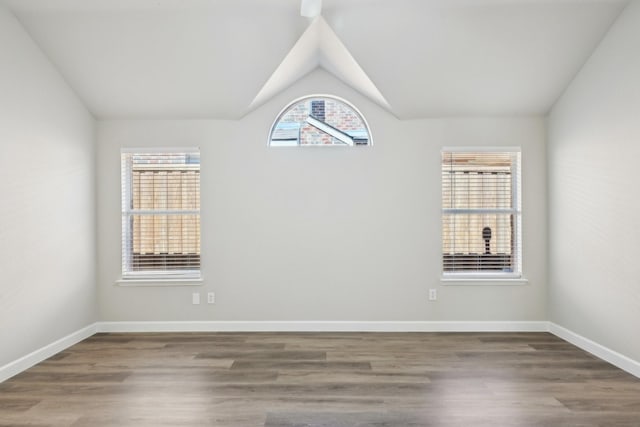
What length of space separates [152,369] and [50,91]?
269 centimetres

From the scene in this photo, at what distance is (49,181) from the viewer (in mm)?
4055

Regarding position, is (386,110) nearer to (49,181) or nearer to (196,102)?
(196,102)

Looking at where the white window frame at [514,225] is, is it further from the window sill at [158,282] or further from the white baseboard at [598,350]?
the window sill at [158,282]

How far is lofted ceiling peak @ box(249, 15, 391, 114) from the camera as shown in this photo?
4.01 m

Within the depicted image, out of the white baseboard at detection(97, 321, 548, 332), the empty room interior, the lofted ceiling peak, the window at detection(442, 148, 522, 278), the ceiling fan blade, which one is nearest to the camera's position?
the ceiling fan blade

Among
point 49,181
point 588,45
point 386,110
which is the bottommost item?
point 49,181

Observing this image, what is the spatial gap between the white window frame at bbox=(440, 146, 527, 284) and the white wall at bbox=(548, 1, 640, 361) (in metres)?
0.31

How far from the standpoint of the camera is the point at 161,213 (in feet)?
16.4

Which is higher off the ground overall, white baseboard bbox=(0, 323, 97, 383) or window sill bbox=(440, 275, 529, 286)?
window sill bbox=(440, 275, 529, 286)

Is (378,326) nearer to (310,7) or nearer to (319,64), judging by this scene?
(319,64)

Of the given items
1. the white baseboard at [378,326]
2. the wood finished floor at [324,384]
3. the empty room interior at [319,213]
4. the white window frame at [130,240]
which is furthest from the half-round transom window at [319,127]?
the wood finished floor at [324,384]

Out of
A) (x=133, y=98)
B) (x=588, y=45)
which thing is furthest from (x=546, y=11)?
(x=133, y=98)

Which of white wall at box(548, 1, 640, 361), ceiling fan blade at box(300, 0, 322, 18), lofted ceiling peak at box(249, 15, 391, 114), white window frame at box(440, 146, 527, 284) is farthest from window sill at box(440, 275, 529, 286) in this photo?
ceiling fan blade at box(300, 0, 322, 18)

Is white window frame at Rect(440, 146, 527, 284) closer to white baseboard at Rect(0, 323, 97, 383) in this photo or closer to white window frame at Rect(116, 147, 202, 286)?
white window frame at Rect(116, 147, 202, 286)
